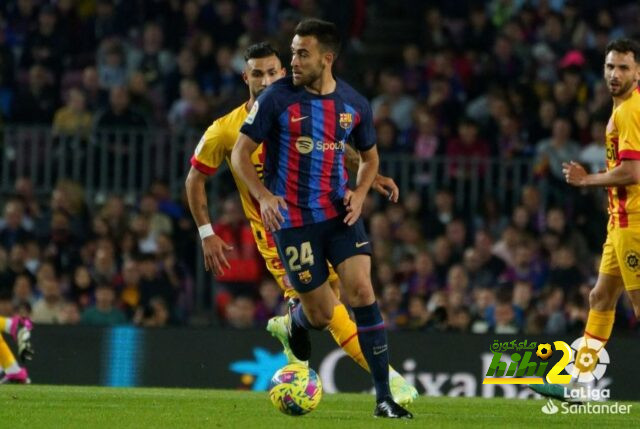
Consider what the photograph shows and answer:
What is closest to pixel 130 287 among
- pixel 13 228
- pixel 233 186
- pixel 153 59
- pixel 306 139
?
pixel 13 228

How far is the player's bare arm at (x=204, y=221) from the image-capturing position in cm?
1023

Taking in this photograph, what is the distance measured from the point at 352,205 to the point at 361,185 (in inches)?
9.3

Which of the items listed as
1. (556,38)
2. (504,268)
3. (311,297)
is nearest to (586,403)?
(311,297)

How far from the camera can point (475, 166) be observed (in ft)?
56.7

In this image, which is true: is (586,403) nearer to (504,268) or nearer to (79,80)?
(504,268)

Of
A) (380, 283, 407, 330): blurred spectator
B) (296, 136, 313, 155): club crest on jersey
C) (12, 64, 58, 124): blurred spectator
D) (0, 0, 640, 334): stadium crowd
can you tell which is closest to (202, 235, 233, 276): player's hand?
(296, 136, 313, 155): club crest on jersey

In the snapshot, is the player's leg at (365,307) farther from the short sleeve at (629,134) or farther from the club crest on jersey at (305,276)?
the short sleeve at (629,134)

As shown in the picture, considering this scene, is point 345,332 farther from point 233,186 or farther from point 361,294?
point 233,186

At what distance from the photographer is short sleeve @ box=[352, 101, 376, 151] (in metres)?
9.88

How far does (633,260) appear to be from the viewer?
10.5 meters

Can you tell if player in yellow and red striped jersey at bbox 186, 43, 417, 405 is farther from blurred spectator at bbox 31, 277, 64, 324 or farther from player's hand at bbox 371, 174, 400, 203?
blurred spectator at bbox 31, 277, 64, 324

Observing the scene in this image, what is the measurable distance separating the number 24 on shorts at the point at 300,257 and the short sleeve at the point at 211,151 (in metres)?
1.39

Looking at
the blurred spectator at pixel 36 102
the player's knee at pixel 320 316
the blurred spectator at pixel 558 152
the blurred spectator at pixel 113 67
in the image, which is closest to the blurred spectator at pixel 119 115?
the blurred spectator at pixel 36 102

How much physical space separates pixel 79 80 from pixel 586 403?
1014 centimetres
